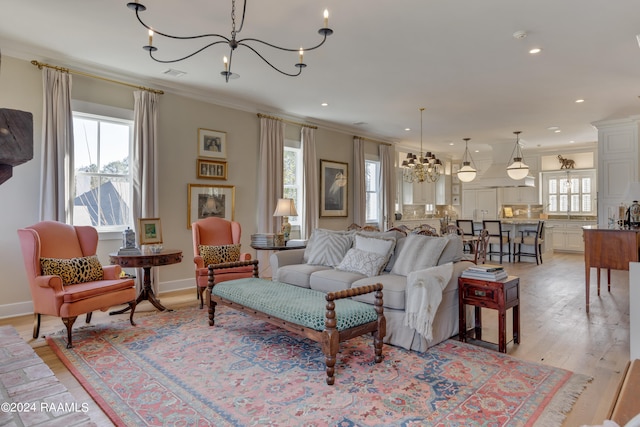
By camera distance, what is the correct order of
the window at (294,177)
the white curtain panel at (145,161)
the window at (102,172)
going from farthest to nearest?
the window at (294,177)
the white curtain panel at (145,161)
the window at (102,172)

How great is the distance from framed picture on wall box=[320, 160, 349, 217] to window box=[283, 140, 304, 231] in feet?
1.85

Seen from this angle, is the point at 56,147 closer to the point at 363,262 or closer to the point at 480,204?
the point at 363,262

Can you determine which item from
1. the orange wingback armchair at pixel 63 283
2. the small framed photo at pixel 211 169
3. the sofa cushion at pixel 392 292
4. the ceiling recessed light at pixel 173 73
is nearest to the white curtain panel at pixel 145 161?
the ceiling recessed light at pixel 173 73

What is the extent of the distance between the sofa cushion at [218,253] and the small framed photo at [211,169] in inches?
54.0

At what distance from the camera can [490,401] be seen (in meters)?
2.31

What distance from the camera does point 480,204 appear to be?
37.2ft

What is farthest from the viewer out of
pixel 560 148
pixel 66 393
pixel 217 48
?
pixel 560 148

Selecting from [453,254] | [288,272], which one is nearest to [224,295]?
[288,272]

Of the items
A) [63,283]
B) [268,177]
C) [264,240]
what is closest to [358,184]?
[268,177]

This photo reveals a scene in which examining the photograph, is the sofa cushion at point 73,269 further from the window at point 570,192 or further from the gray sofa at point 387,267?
the window at point 570,192

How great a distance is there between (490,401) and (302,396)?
115 cm

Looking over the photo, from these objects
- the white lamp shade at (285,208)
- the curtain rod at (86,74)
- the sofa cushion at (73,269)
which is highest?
the curtain rod at (86,74)

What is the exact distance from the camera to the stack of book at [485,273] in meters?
3.18

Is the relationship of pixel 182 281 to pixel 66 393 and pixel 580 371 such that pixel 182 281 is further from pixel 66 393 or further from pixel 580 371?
pixel 580 371
